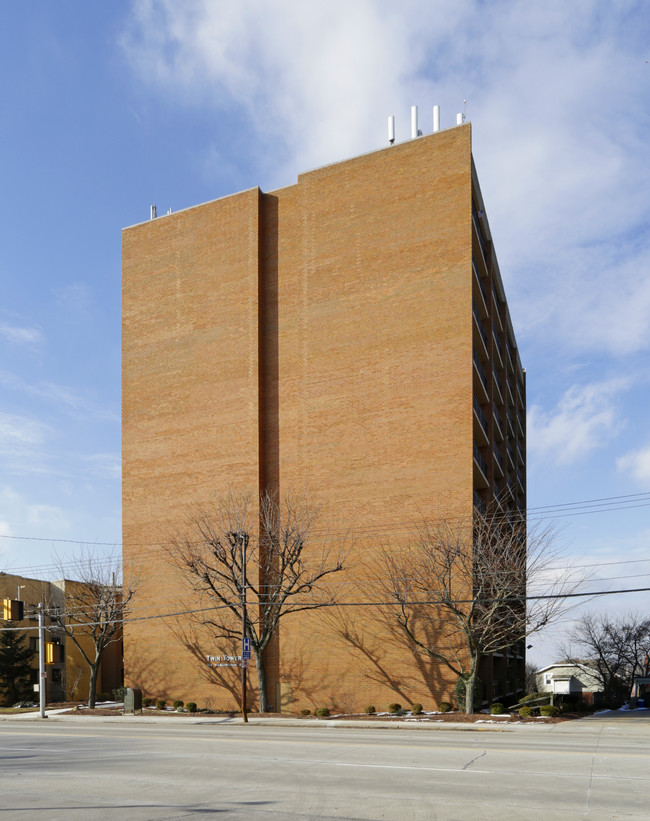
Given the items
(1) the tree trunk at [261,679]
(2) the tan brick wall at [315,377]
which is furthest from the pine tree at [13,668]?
(1) the tree trunk at [261,679]

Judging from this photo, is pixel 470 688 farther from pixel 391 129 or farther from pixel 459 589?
pixel 391 129

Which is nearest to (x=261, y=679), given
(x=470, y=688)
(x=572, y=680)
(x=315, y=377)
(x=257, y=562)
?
(x=257, y=562)

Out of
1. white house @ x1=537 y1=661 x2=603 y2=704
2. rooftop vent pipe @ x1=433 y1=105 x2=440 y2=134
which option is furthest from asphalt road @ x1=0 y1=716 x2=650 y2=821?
white house @ x1=537 y1=661 x2=603 y2=704

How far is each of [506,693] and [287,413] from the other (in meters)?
20.8

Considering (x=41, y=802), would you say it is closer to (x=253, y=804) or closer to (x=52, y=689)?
(x=253, y=804)

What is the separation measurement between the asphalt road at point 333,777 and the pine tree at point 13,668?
3345 centimetres

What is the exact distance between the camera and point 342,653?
4003 centimetres

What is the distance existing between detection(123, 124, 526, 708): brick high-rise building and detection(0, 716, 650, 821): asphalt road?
14232 millimetres

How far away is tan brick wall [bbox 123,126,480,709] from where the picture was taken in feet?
129

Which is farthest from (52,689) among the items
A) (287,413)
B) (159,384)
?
(287,413)

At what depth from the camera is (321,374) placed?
4303 centimetres

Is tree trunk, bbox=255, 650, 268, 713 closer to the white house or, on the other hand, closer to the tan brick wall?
the tan brick wall

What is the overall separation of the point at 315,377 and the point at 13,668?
1290 inches

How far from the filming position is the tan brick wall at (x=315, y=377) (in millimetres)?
39469
